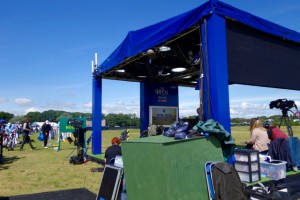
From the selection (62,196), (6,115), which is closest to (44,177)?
(62,196)

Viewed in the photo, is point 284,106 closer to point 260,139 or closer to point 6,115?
point 260,139

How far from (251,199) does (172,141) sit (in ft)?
5.02

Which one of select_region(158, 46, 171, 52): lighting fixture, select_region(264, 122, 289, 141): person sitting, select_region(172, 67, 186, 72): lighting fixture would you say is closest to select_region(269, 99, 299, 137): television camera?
select_region(264, 122, 289, 141): person sitting

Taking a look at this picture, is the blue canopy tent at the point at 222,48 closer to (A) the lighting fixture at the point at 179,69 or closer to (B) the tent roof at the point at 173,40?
(B) the tent roof at the point at 173,40

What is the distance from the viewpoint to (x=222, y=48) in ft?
16.2

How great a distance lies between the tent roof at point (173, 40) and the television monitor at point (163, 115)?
137 centimetres

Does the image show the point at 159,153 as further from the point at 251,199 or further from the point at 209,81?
the point at 209,81

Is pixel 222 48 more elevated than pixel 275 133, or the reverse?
pixel 222 48

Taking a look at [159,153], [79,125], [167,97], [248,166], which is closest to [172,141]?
[159,153]

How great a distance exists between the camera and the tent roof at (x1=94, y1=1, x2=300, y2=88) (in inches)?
205

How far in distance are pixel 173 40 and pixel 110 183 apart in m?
3.58

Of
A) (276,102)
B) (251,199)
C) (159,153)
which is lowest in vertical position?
(251,199)

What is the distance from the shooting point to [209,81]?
488 cm

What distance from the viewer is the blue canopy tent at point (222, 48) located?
191 inches
